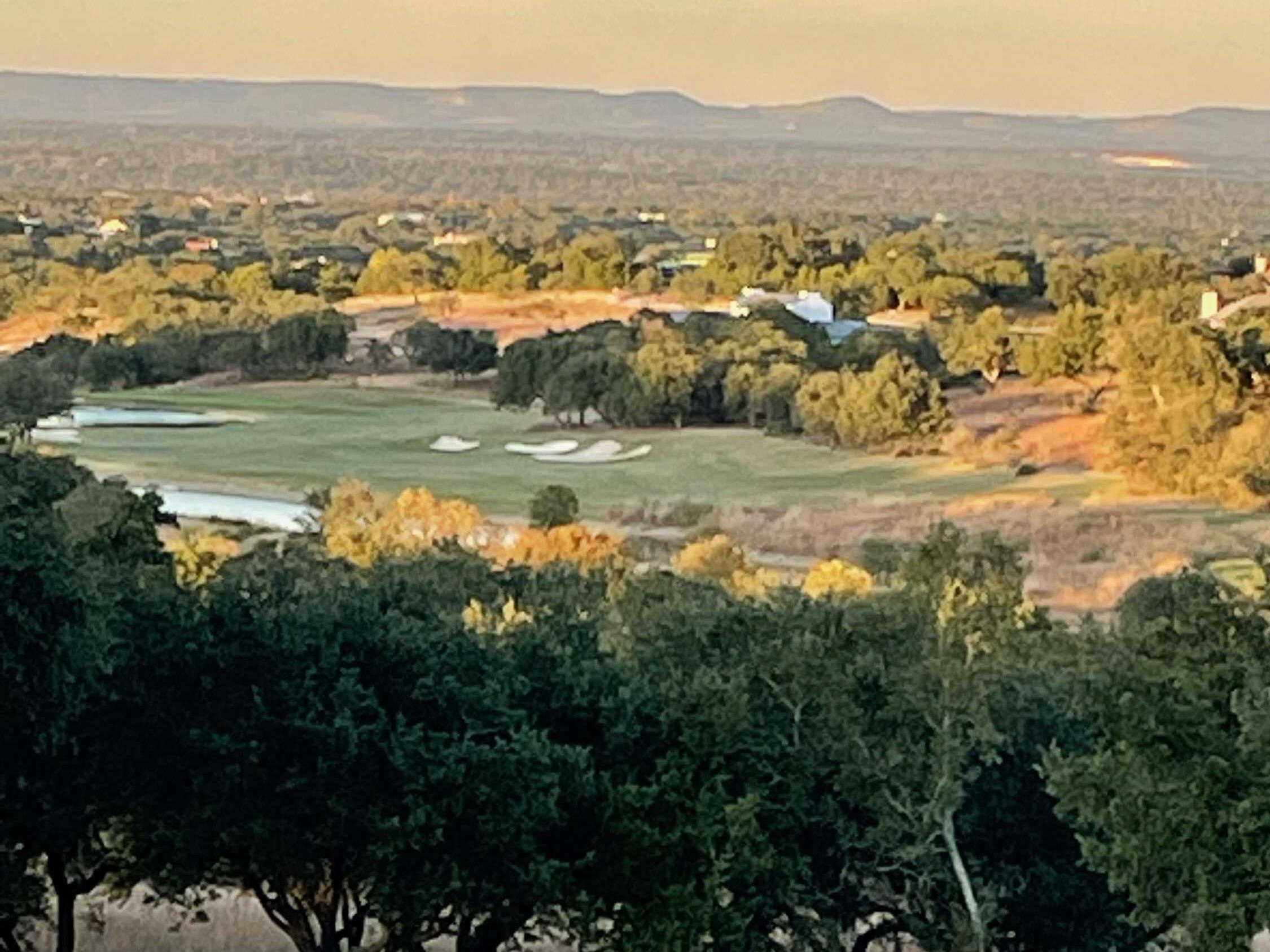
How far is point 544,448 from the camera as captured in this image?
186 feet

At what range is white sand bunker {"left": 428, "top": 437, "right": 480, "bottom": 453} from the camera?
187ft

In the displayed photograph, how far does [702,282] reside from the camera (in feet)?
323

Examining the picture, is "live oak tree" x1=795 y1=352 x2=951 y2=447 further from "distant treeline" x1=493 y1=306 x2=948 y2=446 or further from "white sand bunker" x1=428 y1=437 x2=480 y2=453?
"white sand bunker" x1=428 y1=437 x2=480 y2=453

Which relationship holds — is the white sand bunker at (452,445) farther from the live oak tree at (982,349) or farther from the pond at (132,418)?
the live oak tree at (982,349)

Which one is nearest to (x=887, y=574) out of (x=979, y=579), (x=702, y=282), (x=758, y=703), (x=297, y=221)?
(x=979, y=579)

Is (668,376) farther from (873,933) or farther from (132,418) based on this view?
(873,933)

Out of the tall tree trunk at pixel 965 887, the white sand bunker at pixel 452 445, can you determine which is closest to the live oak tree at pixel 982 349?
the white sand bunker at pixel 452 445

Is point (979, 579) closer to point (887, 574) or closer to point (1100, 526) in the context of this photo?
point (887, 574)

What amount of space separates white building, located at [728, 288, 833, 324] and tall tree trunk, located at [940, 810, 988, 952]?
59427 millimetres

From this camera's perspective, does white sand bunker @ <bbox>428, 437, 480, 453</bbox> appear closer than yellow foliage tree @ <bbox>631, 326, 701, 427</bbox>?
Yes

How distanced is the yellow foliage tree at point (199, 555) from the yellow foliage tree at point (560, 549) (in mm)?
3414

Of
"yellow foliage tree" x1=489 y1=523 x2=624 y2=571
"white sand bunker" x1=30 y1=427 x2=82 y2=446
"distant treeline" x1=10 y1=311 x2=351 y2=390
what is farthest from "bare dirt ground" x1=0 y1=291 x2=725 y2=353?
"yellow foliage tree" x1=489 y1=523 x2=624 y2=571

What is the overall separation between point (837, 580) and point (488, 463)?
86.9ft

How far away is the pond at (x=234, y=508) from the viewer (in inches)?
1689
